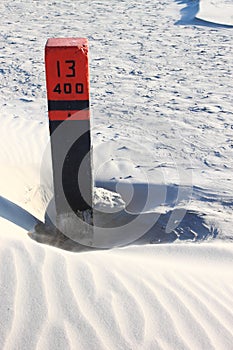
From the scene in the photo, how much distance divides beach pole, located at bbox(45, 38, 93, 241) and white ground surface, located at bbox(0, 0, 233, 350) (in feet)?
1.48

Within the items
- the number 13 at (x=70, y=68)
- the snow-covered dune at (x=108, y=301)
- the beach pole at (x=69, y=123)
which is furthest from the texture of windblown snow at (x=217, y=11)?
the snow-covered dune at (x=108, y=301)

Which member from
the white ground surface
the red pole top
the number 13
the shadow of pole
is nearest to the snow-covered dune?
the white ground surface

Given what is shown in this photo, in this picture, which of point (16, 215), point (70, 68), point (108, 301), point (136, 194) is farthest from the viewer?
point (136, 194)

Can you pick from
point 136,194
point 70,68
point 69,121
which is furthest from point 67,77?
point 136,194

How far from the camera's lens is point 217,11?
11.9 m

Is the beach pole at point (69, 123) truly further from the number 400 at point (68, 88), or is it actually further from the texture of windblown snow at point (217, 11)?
the texture of windblown snow at point (217, 11)

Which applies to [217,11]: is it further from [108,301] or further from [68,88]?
[108,301]

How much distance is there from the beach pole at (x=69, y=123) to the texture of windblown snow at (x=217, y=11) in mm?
8593

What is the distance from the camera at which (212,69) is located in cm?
780

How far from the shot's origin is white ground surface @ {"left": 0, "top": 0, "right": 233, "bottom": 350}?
7.47ft

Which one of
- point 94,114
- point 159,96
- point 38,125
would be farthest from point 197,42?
point 38,125

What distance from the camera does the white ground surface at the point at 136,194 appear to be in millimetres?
2275

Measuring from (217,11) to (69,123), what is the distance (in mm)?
10058

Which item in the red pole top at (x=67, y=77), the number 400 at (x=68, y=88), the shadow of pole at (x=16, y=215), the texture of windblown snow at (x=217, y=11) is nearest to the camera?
the red pole top at (x=67, y=77)
